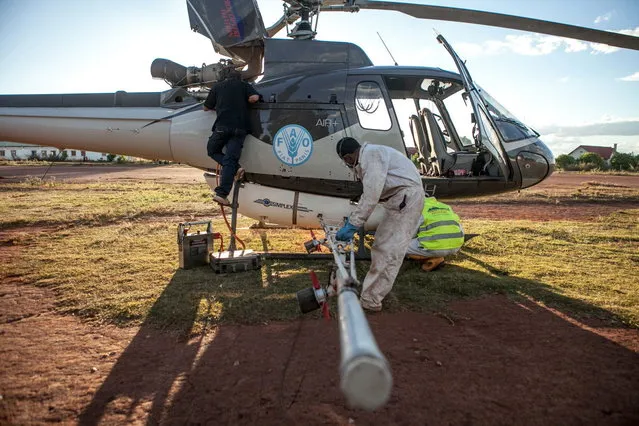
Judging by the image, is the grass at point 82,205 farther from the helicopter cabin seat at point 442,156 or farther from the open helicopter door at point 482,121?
the open helicopter door at point 482,121

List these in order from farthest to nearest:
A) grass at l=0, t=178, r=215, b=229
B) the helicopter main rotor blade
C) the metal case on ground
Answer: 1. grass at l=0, t=178, r=215, b=229
2. the metal case on ground
3. the helicopter main rotor blade

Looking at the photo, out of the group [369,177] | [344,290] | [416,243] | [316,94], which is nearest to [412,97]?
[316,94]

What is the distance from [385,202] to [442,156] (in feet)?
10.5

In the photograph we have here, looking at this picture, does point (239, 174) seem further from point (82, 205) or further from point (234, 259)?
point (82, 205)

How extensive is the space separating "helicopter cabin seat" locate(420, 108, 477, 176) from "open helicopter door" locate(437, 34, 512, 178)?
0.73 meters

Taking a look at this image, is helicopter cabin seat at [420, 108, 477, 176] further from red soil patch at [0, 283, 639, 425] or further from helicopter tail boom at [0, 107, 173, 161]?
helicopter tail boom at [0, 107, 173, 161]

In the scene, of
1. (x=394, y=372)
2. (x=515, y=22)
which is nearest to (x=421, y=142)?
(x=515, y=22)

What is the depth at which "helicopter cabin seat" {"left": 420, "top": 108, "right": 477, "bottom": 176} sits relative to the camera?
284 inches

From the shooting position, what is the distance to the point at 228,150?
6.14 m

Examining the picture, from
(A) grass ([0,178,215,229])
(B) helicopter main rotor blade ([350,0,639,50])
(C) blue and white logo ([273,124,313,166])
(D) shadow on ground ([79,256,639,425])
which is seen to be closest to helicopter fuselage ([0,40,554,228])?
(C) blue and white logo ([273,124,313,166])

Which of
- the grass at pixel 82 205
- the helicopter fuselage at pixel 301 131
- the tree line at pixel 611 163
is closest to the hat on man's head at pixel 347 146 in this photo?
the helicopter fuselage at pixel 301 131

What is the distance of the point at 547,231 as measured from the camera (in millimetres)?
9617

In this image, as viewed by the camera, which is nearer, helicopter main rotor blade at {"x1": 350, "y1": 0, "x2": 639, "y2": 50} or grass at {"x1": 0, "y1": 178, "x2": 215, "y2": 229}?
helicopter main rotor blade at {"x1": 350, "y1": 0, "x2": 639, "y2": 50}

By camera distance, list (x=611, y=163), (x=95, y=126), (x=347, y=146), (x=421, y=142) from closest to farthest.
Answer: (x=347, y=146), (x=95, y=126), (x=421, y=142), (x=611, y=163)
